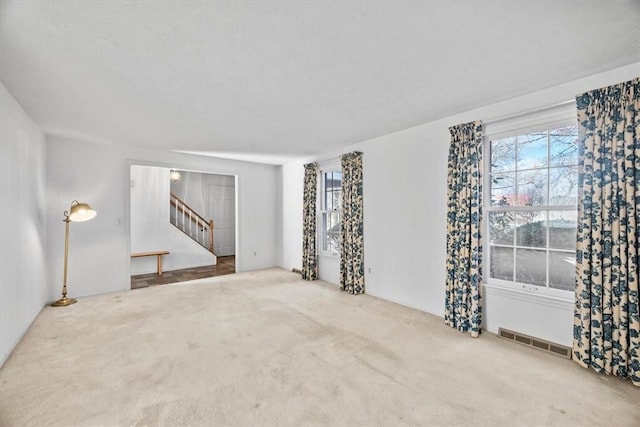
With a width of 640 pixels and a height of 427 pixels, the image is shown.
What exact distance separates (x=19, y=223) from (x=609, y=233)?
18.2 ft

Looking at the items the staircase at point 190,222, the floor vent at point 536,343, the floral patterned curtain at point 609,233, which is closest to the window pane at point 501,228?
the floral patterned curtain at point 609,233

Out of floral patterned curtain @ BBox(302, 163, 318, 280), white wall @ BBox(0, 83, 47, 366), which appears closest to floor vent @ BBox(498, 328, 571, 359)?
floral patterned curtain @ BBox(302, 163, 318, 280)

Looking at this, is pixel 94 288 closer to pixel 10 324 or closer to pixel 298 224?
pixel 10 324

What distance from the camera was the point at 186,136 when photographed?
13.6ft

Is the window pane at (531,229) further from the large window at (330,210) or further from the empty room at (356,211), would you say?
the large window at (330,210)

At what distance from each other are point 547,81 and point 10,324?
18.0ft

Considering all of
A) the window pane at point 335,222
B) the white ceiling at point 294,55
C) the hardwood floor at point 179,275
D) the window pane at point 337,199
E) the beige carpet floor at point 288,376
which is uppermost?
the white ceiling at point 294,55

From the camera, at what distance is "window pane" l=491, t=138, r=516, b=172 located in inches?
118

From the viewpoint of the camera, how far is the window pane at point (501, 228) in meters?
3.00

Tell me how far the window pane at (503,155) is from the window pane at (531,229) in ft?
1.74

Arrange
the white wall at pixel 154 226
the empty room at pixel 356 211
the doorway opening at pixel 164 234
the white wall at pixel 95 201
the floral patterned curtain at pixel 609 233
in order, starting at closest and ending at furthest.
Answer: the empty room at pixel 356 211 < the floral patterned curtain at pixel 609 233 < the white wall at pixel 95 201 < the doorway opening at pixel 164 234 < the white wall at pixel 154 226

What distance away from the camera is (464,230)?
10.1ft

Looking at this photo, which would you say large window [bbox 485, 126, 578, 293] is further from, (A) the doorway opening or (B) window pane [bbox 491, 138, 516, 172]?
(A) the doorway opening

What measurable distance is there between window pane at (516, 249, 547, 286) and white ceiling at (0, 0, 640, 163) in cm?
163
